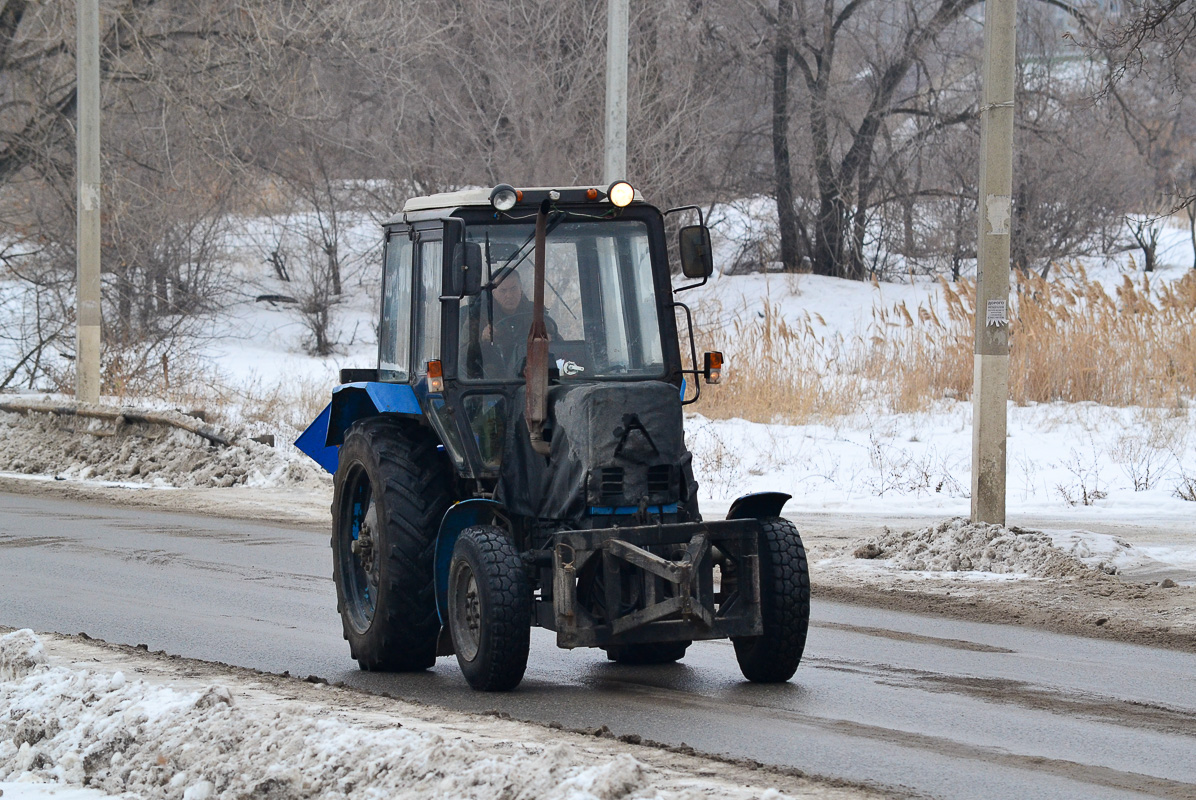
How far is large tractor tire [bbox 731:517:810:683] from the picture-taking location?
7215 mm

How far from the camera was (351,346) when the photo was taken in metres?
34.5

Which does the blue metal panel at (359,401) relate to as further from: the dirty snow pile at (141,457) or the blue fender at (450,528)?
the dirty snow pile at (141,457)

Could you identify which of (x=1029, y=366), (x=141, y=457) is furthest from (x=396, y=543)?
(x=1029, y=366)

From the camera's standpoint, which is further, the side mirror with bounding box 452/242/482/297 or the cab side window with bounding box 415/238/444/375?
the cab side window with bounding box 415/238/444/375

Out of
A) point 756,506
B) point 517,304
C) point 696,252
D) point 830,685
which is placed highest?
point 696,252

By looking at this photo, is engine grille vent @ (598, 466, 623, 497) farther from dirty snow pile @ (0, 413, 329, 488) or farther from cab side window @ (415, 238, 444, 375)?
dirty snow pile @ (0, 413, 329, 488)

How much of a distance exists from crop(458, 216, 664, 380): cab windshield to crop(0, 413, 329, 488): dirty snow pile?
9.29 metres

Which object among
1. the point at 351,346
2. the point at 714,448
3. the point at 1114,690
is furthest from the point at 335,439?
the point at 351,346

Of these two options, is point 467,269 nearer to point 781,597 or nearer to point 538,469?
point 538,469

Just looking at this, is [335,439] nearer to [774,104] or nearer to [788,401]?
[788,401]

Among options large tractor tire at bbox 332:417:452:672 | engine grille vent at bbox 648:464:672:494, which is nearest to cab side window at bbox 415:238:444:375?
large tractor tire at bbox 332:417:452:672

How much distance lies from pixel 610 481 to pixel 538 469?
0.49 m

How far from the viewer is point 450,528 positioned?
7.44m

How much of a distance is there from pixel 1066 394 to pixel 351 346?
62.2 feet
